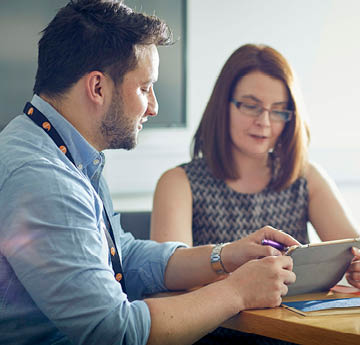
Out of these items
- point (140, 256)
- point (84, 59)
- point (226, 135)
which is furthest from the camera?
point (226, 135)

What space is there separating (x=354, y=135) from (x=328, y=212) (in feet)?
5.46

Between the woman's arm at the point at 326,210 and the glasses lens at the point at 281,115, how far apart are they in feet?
0.77

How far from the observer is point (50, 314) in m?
1.06

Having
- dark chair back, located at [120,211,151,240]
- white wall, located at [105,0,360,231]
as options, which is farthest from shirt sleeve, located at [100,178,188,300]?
white wall, located at [105,0,360,231]

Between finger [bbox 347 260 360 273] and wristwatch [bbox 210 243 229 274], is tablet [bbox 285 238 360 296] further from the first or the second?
wristwatch [bbox 210 243 229 274]

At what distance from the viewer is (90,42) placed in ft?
4.46

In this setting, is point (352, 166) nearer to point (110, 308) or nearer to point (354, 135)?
point (354, 135)

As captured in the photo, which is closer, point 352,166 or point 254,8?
point 254,8

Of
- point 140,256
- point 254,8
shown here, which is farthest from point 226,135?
point 254,8

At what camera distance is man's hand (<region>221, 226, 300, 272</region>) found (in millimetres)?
1426

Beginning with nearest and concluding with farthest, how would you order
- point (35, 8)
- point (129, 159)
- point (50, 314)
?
1. point (50, 314)
2. point (35, 8)
3. point (129, 159)

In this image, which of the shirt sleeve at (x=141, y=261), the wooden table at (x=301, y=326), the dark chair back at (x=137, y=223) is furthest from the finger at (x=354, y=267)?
the dark chair back at (x=137, y=223)

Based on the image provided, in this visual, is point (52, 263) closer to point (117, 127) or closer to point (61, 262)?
point (61, 262)

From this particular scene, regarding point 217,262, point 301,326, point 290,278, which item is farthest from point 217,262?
point 301,326
